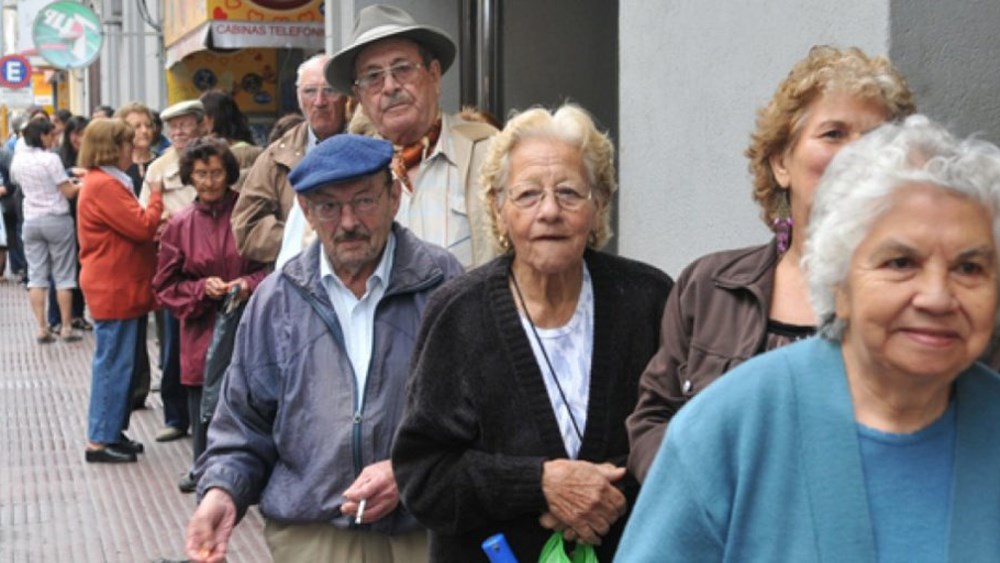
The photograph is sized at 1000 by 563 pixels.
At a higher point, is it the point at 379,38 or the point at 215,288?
the point at 379,38

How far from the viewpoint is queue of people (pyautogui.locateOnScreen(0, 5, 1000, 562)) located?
2.53 meters

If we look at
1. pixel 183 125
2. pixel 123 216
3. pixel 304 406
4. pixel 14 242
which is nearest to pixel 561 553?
pixel 304 406

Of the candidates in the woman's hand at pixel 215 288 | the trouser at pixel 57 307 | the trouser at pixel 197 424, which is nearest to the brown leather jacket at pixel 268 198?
the woman's hand at pixel 215 288

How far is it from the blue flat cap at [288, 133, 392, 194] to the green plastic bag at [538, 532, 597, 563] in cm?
113

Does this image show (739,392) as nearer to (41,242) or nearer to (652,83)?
(652,83)

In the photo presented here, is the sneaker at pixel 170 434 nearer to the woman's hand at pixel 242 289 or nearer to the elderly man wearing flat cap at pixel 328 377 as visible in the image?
the woman's hand at pixel 242 289

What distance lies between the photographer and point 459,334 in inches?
153

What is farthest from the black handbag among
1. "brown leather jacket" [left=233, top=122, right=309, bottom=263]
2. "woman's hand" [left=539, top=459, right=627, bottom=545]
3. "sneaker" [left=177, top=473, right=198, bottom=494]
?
"woman's hand" [left=539, top=459, right=627, bottom=545]

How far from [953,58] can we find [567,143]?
1374mm

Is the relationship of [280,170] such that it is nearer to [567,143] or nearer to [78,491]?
[78,491]

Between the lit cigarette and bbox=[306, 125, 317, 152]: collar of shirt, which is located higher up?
bbox=[306, 125, 317, 152]: collar of shirt

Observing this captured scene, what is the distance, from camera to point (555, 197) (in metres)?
3.91

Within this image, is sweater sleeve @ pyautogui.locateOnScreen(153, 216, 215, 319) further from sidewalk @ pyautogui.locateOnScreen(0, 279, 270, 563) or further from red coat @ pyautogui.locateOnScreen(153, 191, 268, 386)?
sidewalk @ pyautogui.locateOnScreen(0, 279, 270, 563)

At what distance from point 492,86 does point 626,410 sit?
6.68m
